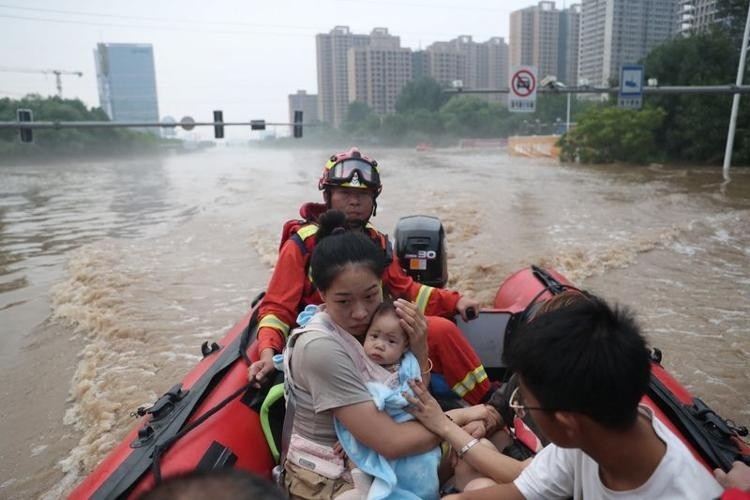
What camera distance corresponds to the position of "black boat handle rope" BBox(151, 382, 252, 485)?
6.19ft

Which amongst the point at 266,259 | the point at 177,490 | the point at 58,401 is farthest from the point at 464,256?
the point at 177,490

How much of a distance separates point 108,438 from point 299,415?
2.82m

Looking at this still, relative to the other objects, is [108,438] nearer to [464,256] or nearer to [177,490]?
[177,490]

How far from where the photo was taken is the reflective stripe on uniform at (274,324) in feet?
8.55

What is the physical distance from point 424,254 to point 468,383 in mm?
1641

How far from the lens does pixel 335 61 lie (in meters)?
54.5

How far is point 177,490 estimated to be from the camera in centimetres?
75

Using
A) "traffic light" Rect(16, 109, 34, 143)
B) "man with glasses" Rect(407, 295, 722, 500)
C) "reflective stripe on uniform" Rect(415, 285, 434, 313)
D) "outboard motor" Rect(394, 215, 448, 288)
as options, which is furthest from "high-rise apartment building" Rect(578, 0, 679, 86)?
"man with glasses" Rect(407, 295, 722, 500)

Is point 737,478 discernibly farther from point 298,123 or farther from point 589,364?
point 298,123

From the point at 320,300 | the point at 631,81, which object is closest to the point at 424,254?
the point at 320,300

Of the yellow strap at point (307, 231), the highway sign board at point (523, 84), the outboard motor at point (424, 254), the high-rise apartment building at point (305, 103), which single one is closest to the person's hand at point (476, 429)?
the yellow strap at point (307, 231)

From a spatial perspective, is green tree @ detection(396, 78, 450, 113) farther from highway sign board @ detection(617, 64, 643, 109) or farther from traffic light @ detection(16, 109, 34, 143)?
traffic light @ detection(16, 109, 34, 143)

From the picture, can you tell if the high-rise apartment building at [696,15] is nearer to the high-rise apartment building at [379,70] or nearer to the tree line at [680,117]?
the tree line at [680,117]

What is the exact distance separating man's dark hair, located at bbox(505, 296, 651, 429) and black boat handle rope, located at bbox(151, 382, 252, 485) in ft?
4.38
